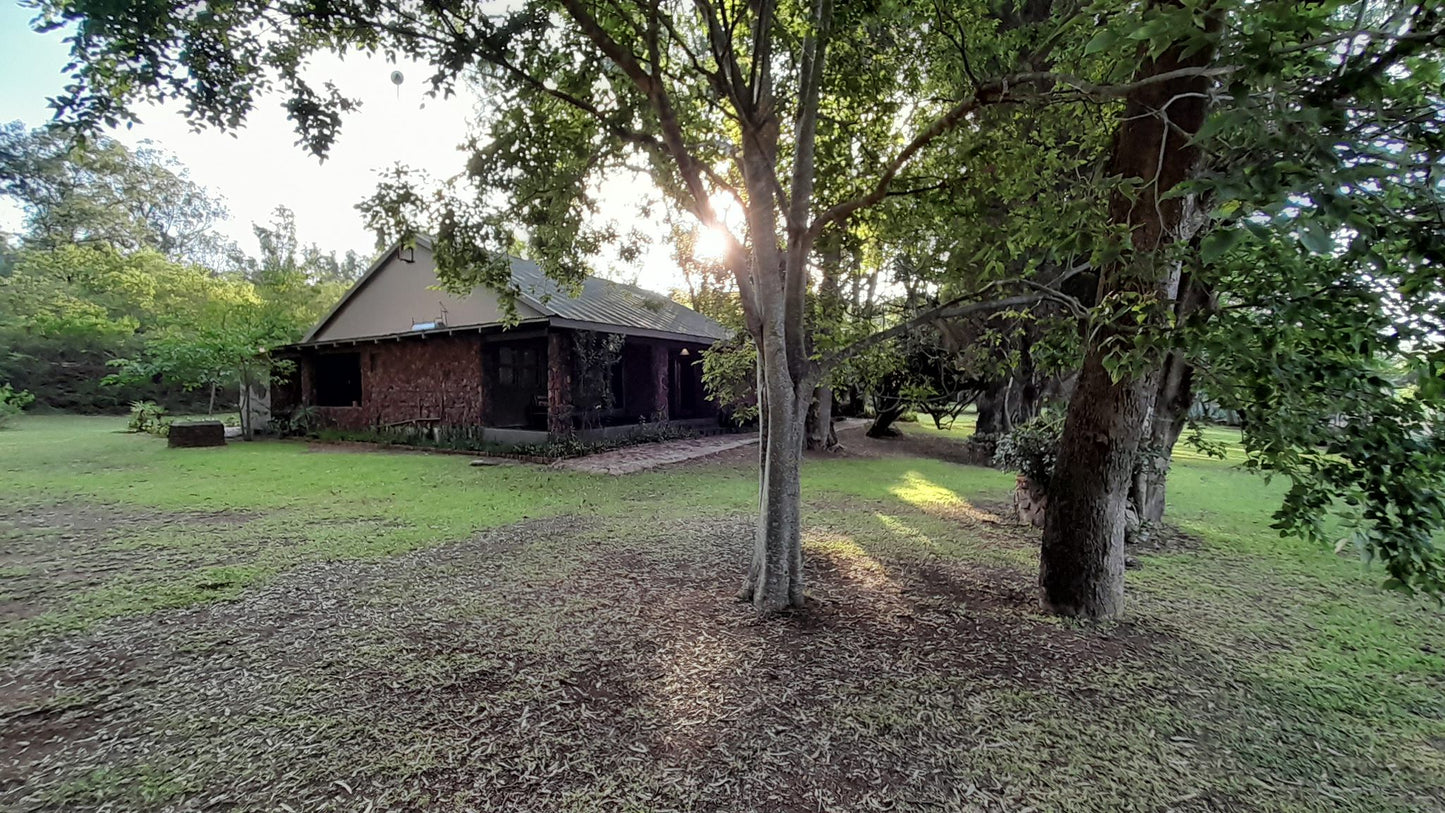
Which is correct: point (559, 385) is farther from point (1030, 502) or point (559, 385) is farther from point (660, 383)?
point (1030, 502)

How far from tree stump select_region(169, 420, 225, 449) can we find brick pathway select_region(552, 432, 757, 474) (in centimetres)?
907

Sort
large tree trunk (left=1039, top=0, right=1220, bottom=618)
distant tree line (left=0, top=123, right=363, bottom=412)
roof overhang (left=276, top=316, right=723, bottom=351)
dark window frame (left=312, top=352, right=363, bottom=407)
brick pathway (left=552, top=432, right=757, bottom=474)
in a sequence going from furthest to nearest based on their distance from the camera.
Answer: dark window frame (left=312, top=352, right=363, bottom=407) < distant tree line (left=0, top=123, right=363, bottom=412) < roof overhang (left=276, top=316, right=723, bottom=351) < brick pathway (left=552, top=432, right=757, bottom=474) < large tree trunk (left=1039, top=0, right=1220, bottom=618)

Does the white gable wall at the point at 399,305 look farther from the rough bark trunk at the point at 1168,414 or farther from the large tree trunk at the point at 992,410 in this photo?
the rough bark trunk at the point at 1168,414

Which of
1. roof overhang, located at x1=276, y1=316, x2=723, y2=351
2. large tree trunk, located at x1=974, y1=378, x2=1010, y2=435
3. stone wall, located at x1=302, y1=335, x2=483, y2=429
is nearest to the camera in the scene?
roof overhang, located at x1=276, y1=316, x2=723, y2=351

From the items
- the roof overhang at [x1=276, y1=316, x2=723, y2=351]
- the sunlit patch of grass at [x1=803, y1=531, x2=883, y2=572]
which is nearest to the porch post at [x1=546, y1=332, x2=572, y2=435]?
the roof overhang at [x1=276, y1=316, x2=723, y2=351]

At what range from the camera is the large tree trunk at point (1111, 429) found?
3.40m

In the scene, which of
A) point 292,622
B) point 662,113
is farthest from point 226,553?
point 662,113

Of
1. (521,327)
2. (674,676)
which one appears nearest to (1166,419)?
(674,676)

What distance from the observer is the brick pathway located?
10.3 m

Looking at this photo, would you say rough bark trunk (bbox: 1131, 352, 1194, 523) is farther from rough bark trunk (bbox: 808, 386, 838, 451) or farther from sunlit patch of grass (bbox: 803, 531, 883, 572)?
rough bark trunk (bbox: 808, 386, 838, 451)

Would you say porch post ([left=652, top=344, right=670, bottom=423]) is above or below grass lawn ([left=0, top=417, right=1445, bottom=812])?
above

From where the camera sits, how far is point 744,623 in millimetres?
3688

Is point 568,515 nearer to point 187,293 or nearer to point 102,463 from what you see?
point 102,463

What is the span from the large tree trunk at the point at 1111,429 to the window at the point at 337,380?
17739 mm
